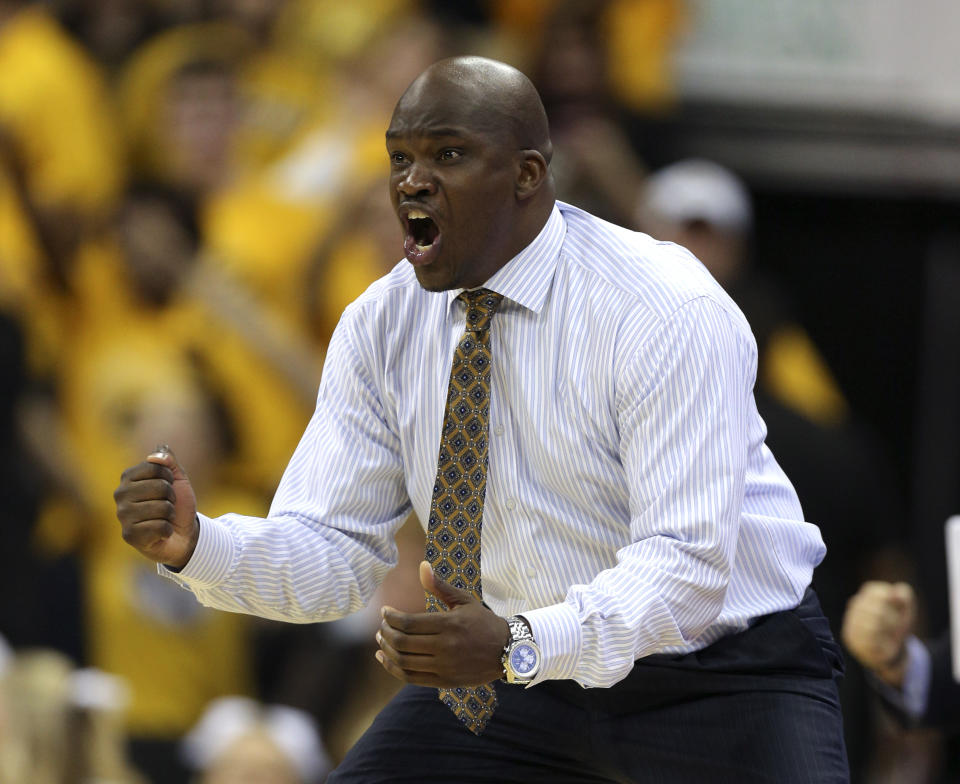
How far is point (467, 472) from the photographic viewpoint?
2.75 m

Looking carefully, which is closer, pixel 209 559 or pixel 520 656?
pixel 520 656

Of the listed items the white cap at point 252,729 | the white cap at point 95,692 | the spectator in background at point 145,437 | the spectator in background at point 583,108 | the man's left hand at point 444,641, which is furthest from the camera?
the spectator in background at point 583,108

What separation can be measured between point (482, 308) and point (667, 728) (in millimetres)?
753

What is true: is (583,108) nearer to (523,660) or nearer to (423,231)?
(423,231)

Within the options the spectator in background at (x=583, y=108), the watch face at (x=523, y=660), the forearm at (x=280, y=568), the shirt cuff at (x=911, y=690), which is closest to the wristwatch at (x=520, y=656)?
the watch face at (x=523, y=660)

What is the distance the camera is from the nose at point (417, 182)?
2.62m

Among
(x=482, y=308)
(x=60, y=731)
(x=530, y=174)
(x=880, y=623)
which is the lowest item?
(x=60, y=731)

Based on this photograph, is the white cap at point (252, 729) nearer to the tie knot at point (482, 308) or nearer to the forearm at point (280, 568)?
the forearm at point (280, 568)

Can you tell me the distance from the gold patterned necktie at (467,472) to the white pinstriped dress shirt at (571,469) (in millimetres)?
35

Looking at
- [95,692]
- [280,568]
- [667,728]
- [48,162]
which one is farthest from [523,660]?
[48,162]

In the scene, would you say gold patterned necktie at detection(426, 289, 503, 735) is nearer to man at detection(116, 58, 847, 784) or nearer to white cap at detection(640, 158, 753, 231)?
man at detection(116, 58, 847, 784)

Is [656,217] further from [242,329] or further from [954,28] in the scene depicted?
[954,28]

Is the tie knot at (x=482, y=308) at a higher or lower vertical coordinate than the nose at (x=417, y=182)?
lower

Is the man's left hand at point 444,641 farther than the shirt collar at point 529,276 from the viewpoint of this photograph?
No
